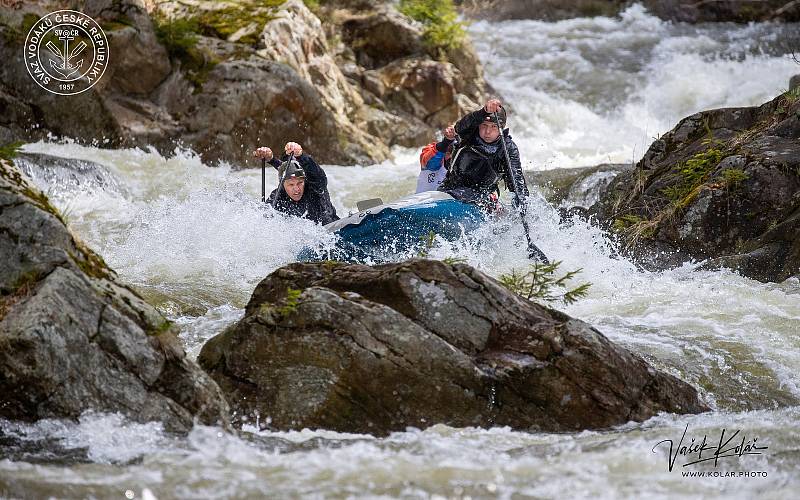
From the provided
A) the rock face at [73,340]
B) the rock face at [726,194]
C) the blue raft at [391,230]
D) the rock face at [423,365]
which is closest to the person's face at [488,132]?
the blue raft at [391,230]

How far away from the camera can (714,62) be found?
2088cm

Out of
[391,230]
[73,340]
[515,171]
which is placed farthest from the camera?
[515,171]

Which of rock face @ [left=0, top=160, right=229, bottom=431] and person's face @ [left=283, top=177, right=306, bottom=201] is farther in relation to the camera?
person's face @ [left=283, top=177, right=306, bottom=201]

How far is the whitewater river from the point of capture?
151 inches

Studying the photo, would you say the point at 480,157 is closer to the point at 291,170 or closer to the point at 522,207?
the point at 522,207

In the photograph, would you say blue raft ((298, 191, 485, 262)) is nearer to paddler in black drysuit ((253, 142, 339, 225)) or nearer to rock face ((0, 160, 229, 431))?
paddler in black drysuit ((253, 142, 339, 225))

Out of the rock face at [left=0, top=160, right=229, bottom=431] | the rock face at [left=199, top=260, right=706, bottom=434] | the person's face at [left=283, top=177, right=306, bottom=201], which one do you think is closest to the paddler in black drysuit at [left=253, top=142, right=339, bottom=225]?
the person's face at [left=283, top=177, right=306, bottom=201]

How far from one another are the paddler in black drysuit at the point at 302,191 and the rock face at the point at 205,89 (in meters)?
4.69

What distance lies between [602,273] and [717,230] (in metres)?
1.39

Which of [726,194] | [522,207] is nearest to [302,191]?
[522,207]

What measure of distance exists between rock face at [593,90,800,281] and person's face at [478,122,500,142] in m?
1.62

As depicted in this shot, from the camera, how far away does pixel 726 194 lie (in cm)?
898

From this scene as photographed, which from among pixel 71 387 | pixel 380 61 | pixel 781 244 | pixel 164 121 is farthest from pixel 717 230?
pixel 380 61

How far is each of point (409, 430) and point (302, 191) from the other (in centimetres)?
494
